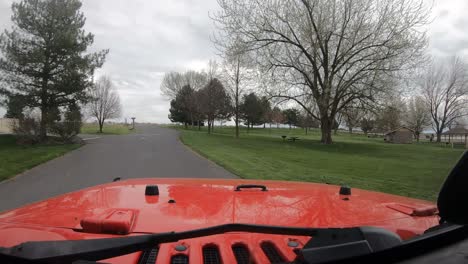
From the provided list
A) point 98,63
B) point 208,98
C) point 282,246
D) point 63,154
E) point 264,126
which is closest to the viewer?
point 282,246

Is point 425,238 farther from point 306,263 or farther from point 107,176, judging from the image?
point 107,176

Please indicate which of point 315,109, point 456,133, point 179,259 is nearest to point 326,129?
point 315,109

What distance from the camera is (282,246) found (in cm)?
167

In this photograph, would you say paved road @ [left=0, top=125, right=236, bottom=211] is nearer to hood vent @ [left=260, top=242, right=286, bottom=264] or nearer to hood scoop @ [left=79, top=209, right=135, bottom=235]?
hood scoop @ [left=79, top=209, right=135, bottom=235]

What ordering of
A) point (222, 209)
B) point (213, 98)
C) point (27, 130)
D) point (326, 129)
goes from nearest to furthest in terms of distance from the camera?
point (222, 209) < point (27, 130) < point (326, 129) < point (213, 98)

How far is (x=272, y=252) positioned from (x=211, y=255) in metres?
0.28

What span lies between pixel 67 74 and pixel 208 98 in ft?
78.1

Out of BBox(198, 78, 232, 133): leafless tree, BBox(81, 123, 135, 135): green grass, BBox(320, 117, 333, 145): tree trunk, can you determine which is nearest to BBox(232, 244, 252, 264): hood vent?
BBox(320, 117, 333, 145): tree trunk

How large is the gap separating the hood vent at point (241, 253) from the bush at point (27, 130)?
991 inches

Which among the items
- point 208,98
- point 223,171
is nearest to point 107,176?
point 223,171

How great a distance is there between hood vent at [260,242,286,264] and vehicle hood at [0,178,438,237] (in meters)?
0.33

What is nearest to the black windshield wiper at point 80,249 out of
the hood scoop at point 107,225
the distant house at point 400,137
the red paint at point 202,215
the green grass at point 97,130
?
the red paint at point 202,215

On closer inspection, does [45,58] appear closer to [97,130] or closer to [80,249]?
[80,249]

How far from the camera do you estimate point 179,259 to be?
1540 millimetres
